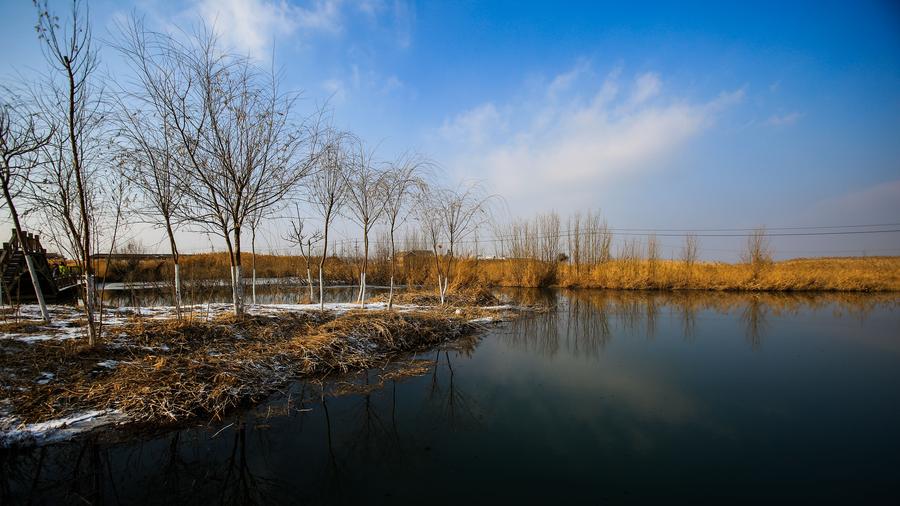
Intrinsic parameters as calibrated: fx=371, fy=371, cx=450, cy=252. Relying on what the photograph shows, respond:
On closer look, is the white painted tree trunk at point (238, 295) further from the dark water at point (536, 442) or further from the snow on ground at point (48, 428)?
the snow on ground at point (48, 428)

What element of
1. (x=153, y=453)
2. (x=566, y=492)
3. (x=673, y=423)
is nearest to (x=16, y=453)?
(x=153, y=453)

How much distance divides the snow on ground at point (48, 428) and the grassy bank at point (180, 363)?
0.03 meters

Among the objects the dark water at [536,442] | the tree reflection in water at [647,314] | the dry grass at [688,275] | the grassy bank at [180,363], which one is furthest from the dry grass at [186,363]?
the dry grass at [688,275]

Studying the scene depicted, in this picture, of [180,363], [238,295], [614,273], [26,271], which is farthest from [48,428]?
[614,273]

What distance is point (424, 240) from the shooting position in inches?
841

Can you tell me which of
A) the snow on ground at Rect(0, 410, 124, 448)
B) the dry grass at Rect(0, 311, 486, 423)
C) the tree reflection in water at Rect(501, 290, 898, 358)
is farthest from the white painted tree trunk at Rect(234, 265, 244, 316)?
the tree reflection in water at Rect(501, 290, 898, 358)

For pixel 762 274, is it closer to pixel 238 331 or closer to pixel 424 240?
pixel 424 240

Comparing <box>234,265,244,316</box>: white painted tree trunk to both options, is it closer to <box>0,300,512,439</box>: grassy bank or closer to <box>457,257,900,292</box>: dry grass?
<box>0,300,512,439</box>: grassy bank

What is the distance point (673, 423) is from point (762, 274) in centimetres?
1913

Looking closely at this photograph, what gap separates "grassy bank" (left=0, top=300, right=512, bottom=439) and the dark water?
1.49ft

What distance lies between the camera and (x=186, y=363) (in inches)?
184

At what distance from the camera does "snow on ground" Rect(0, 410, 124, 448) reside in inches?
128

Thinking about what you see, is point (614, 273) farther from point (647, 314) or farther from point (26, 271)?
point (26, 271)

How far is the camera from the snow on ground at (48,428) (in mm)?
3253
